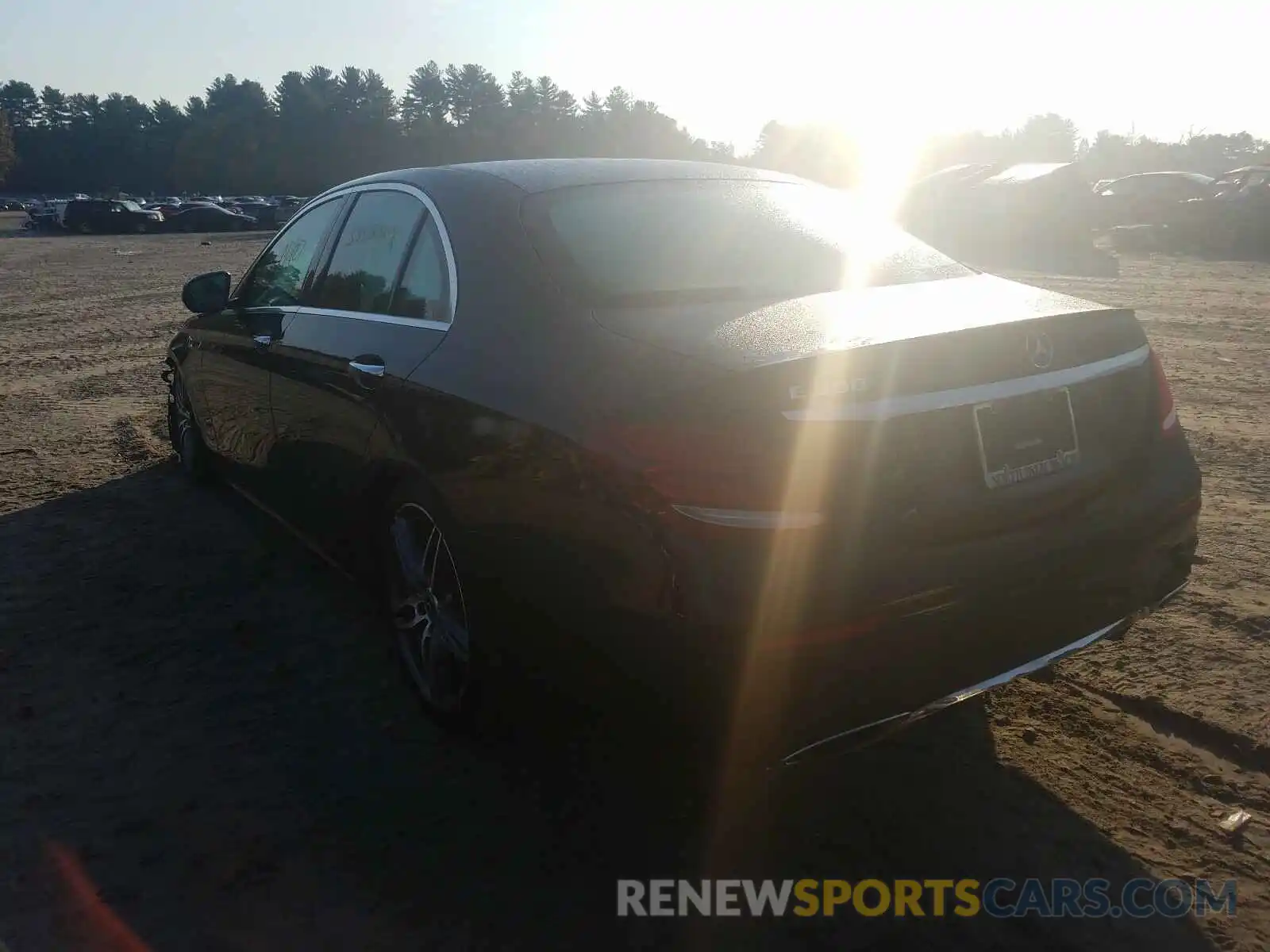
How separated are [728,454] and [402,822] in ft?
4.53

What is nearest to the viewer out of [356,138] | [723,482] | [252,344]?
[723,482]

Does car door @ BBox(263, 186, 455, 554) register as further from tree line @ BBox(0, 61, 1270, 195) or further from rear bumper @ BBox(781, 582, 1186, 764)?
tree line @ BBox(0, 61, 1270, 195)

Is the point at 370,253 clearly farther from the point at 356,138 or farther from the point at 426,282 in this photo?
the point at 356,138

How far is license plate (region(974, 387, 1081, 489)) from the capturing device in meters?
2.32

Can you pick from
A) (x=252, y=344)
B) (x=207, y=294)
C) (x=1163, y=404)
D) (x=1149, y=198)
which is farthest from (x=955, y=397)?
(x=1149, y=198)

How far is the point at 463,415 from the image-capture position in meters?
2.72

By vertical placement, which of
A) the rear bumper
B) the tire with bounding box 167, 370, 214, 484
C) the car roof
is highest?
the car roof

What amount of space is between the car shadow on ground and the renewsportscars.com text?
0.03 metres

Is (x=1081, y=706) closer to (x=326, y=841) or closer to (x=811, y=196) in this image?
(x=811, y=196)

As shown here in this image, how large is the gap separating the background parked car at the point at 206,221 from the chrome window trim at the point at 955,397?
157 feet

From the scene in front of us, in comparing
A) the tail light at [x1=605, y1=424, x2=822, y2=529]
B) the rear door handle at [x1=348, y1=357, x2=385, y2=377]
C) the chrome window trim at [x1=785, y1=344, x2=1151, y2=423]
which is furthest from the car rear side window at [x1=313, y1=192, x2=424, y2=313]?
the chrome window trim at [x1=785, y1=344, x2=1151, y2=423]

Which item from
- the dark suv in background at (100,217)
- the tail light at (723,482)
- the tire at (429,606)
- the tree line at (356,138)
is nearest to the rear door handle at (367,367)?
the tire at (429,606)

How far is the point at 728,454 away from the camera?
211 centimetres

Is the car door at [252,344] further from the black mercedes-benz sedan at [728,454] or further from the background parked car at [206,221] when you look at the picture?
the background parked car at [206,221]
